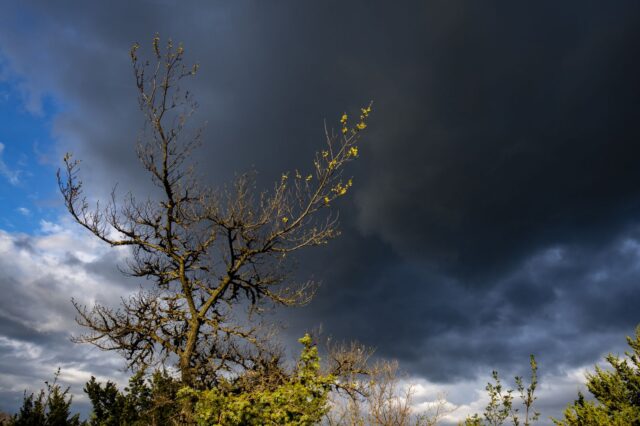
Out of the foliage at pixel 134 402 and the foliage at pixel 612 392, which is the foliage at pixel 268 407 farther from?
the foliage at pixel 612 392

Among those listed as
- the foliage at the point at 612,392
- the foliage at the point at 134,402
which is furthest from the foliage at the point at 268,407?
the foliage at the point at 612,392

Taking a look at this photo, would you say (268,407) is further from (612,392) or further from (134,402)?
(612,392)

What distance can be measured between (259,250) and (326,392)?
654 cm

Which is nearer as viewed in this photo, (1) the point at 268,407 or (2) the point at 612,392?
(1) the point at 268,407

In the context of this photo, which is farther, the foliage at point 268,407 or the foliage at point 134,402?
the foliage at point 134,402

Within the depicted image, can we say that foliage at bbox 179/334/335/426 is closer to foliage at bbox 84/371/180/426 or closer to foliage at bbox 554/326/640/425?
foliage at bbox 84/371/180/426

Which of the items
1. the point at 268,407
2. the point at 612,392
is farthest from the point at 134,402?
the point at 612,392

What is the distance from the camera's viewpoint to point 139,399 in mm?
15102

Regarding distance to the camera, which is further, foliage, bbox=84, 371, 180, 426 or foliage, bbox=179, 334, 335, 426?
foliage, bbox=84, 371, 180, 426

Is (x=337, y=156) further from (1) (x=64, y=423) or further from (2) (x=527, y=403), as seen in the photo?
(2) (x=527, y=403)

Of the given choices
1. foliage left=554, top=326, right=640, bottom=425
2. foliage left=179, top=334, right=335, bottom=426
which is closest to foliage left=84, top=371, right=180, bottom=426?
foliage left=179, top=334, right=335, bottom=426

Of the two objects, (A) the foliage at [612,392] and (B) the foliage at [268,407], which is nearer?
(B) the foliage at [268,407]

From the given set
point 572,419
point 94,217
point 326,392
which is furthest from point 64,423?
point 572,419

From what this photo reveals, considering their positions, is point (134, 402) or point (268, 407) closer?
point (268, 407)
